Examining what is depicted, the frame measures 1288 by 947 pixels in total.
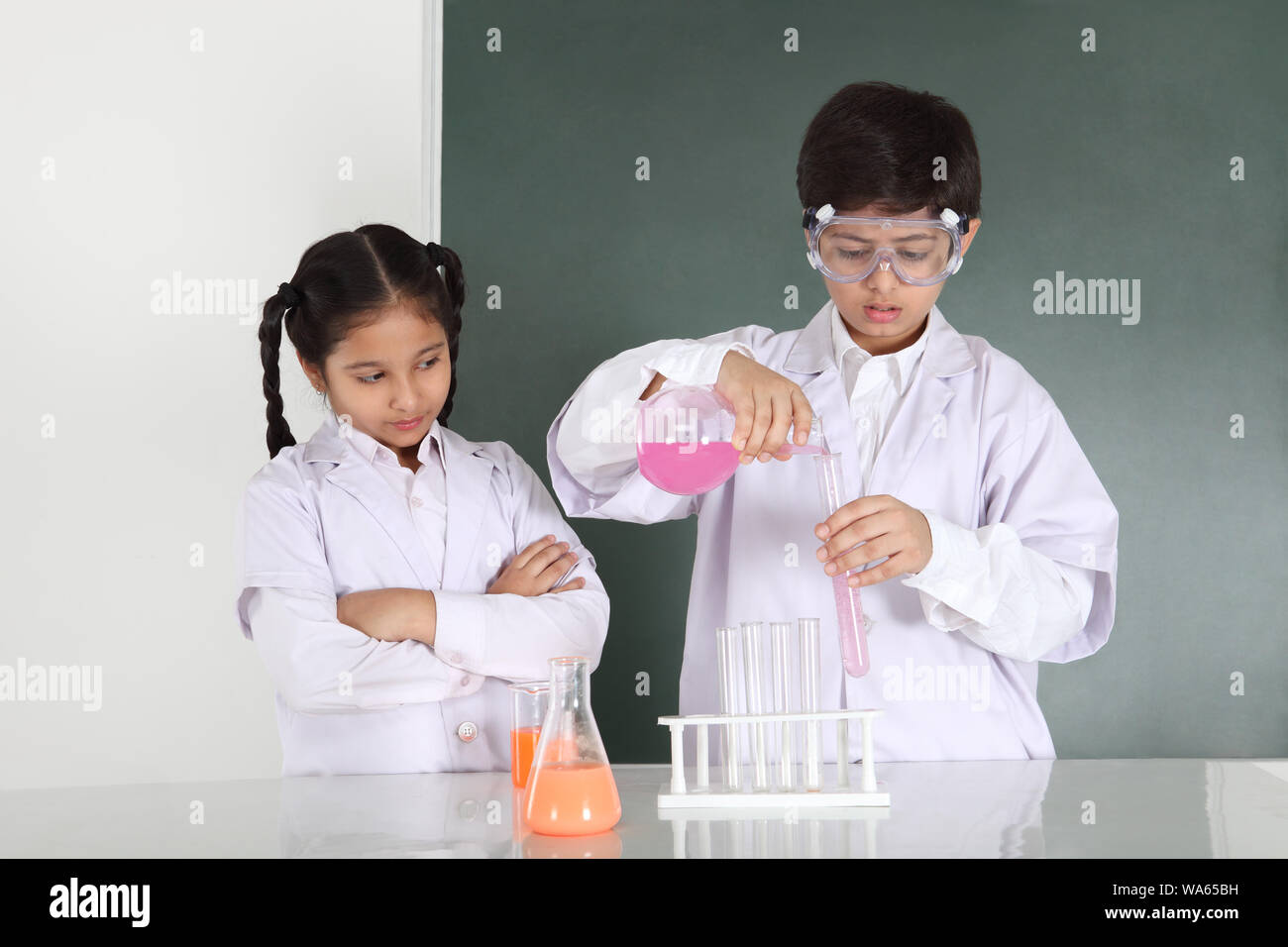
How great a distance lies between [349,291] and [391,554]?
1.49 feet

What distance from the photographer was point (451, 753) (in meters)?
1.82

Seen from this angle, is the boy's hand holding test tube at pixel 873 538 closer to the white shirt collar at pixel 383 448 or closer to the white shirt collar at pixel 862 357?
the white shirt collar at pixel 862 357

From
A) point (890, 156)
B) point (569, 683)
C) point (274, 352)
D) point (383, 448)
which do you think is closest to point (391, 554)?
point (383, 448)

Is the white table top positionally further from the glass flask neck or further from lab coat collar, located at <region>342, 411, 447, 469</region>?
lab coat collar, located at <region>342, 411, 447, 469</region>

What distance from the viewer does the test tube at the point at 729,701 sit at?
4.50ft

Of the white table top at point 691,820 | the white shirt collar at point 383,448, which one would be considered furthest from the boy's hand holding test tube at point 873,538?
the white shirt collar at point 383,448

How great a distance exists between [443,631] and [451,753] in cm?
26

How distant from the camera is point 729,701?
54.5 inches

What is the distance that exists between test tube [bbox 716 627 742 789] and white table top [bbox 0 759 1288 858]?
0.10 m

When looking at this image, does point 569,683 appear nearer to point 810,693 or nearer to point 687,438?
point 810,693

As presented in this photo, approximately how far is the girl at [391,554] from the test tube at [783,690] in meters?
0.47

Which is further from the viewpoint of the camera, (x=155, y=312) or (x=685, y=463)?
(x=155, y=312)

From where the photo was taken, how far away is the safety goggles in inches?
67.2
